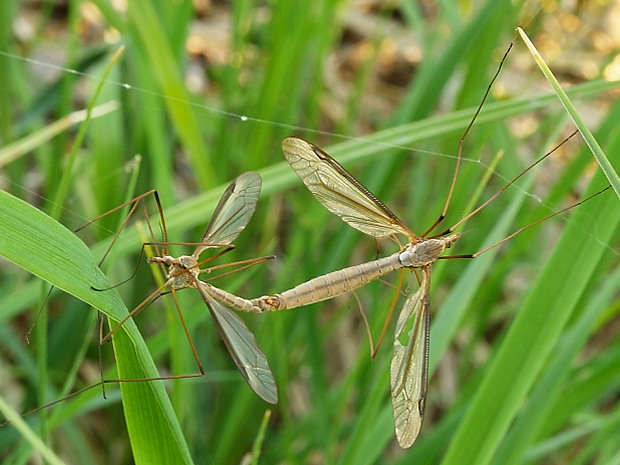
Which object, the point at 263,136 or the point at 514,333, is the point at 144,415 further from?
the point at 263,136

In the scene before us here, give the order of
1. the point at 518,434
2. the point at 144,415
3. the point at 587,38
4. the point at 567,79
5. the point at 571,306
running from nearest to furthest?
the point at 144,415 → the point at 571,306 → the point at 518,434 → the point at 567,79 → the point at 587,38

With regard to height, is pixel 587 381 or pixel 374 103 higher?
pixel 374 103

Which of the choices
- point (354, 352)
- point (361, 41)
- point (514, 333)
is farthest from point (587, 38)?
point (514, 333)

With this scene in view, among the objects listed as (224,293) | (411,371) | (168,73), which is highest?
(168,73)

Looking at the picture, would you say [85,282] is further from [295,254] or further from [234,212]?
[295,254]

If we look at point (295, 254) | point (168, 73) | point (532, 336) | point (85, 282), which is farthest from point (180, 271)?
point (295, 254)

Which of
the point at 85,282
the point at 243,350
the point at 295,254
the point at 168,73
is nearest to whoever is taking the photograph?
the point at 85,282

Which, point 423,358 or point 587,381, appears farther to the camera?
point 587,381
